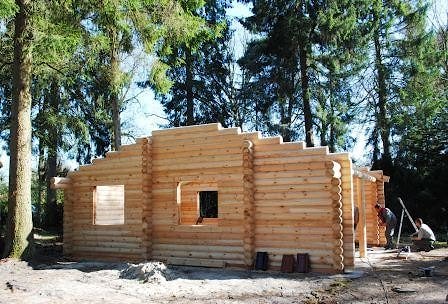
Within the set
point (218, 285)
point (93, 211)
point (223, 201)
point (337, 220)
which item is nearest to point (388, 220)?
point (337, 220)

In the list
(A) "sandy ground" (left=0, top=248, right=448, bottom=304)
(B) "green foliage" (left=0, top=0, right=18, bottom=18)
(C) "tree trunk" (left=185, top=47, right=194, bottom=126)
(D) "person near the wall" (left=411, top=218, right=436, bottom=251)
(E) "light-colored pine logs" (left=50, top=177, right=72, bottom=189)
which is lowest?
(A) "sandy ground" (left=0, top=248, right=448, bottom=304)

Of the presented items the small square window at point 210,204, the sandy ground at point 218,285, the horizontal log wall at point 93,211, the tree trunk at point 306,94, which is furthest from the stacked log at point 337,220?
the small square window at point 210,204

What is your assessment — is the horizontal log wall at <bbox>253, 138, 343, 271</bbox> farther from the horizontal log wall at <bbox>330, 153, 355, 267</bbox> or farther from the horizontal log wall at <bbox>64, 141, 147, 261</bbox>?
the horizontal log wall at <bbox>64, 141, 147, 261</bbox>

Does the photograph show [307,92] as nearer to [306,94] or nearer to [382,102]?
[306,94]

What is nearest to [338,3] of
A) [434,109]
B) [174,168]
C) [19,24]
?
[434,109]

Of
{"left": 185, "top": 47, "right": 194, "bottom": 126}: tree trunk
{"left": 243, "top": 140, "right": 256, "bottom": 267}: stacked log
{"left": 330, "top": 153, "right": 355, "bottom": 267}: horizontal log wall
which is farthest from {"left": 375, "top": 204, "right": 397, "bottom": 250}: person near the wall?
{"left": 185, "top": 47, "right": 194, "bottom": 126}: tree trunk

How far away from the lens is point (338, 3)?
22.6 meters

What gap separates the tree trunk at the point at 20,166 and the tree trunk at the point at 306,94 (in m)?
13.1

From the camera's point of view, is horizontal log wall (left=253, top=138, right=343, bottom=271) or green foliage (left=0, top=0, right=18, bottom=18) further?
horizontal log wall (left=253, top=138, right=343, bottom=271)

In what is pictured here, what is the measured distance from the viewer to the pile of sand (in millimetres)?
10445

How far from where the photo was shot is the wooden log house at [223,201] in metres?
11.2

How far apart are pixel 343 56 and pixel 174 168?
13208 mm

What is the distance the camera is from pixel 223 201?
12.7 meters

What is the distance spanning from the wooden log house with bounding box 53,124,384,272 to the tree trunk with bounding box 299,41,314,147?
7379 millimetres
